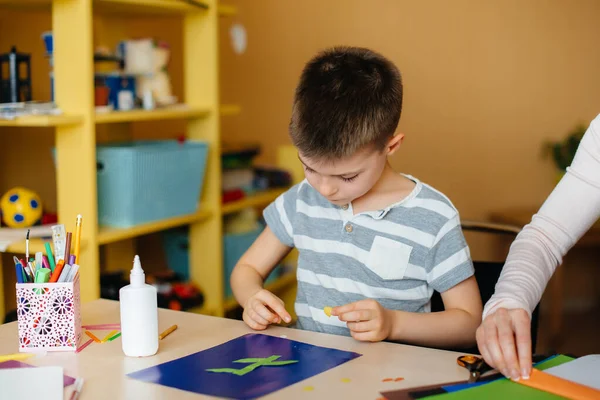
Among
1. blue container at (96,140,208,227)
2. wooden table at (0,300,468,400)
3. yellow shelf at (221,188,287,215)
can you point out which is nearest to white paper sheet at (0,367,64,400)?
wooden table at (0,300,468,400)

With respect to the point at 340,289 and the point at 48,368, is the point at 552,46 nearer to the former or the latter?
the point at 340,289

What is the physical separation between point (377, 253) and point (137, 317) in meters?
0.46

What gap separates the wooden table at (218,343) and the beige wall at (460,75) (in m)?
2.43

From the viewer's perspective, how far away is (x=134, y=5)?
222cm

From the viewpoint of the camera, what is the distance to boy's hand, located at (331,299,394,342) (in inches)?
44.3

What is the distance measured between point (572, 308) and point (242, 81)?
1911 millimetres

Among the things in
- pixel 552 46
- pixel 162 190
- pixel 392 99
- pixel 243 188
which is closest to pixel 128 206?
pixel 162 190

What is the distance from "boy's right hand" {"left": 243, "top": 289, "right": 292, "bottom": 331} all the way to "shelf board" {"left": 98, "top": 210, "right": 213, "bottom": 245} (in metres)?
1.01

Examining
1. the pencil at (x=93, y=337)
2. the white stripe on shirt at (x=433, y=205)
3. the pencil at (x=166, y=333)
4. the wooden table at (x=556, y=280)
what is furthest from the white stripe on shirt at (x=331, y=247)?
the wooden table at (x=556, y=280)

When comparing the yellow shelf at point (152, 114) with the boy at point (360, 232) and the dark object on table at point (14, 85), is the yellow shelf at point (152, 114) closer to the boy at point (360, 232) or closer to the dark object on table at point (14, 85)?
the dark object on table at point (14, 85)

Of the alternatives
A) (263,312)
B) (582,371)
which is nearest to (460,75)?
(263,312)

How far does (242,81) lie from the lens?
3607 mm

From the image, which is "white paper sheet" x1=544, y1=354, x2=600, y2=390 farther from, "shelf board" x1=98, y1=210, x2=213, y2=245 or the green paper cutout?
"shelf board" x1=98, y1=210, x2=213, y2=245

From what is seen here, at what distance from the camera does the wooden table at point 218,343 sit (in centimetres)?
94
